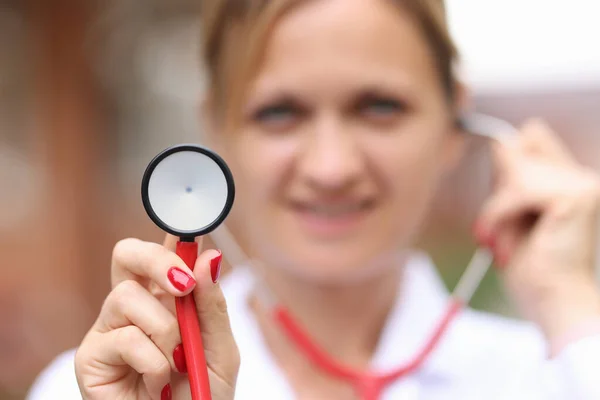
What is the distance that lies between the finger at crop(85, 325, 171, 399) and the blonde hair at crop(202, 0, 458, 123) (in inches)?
12.6

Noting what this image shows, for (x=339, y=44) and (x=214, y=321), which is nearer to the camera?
(x=214, y=321)

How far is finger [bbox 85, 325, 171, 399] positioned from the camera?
1.25 feet

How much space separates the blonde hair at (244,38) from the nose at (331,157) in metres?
0.09

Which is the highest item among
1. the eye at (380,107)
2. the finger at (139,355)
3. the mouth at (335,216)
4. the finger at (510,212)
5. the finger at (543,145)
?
the finger at (543,145)

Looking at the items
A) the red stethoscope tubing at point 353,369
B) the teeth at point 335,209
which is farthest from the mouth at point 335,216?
the red stethoscope tubing at point 353,369

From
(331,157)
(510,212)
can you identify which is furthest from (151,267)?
(510,212)

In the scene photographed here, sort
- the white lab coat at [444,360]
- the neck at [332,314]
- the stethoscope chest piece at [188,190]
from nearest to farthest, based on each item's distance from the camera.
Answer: the stethoscope chest piece at [188,190]
the white lab coat at [444,360]
the neck at [332,314]

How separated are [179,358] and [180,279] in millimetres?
55

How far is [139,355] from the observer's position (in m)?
0.38

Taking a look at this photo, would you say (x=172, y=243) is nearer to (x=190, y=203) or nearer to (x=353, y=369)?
(x=190, y=203)

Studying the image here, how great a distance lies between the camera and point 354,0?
61 centimetres

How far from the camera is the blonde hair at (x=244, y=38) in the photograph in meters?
0.62

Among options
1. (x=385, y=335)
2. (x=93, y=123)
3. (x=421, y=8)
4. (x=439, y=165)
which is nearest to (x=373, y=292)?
(x=385, y=335)

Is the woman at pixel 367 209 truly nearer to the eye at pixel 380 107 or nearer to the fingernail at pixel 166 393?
the eye at pixel 380 107
